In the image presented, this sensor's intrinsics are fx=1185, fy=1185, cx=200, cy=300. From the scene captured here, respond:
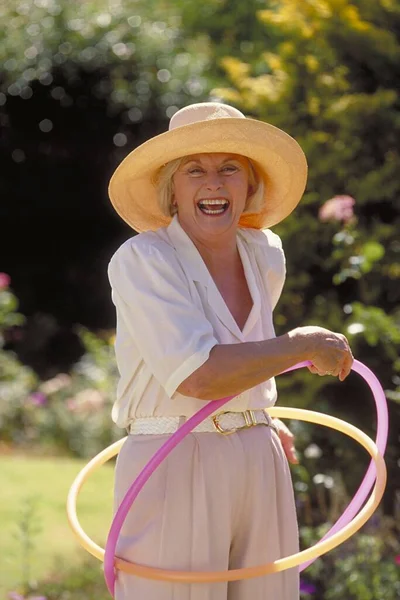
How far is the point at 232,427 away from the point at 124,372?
35 cm

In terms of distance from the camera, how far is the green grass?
6.04 meters

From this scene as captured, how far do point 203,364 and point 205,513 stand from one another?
456mm

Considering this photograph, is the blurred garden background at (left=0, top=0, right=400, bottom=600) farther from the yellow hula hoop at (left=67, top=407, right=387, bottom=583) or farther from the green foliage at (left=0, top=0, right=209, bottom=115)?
the yellow hula hoop at (left=67, top=407, right=387, bottom=583)

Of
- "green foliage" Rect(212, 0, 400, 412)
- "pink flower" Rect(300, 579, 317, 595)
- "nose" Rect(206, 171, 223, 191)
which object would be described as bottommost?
"pink flower" Rect(300, 579, 317, 595)

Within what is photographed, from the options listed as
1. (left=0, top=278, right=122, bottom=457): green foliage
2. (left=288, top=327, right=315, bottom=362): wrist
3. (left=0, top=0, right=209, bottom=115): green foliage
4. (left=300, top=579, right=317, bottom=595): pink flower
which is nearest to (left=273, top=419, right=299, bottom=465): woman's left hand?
(left=288, top=327, right=315, bottom=362): wrist

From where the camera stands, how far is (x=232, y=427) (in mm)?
3422

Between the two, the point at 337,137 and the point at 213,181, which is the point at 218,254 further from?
the point at 337,137

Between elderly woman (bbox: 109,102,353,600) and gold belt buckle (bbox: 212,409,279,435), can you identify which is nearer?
elderly woman (bbox: 109,102,353,600)

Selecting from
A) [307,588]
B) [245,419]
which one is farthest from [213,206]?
[307,588]

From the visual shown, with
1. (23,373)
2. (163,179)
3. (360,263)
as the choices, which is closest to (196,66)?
(23,373)

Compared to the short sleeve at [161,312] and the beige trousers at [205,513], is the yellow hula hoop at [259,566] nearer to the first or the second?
the beige trousers at [205,513]

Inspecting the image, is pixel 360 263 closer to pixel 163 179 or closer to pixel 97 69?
pixel 163 179

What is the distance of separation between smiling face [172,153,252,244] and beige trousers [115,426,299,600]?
607mm

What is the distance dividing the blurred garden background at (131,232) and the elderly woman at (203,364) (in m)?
1.54
